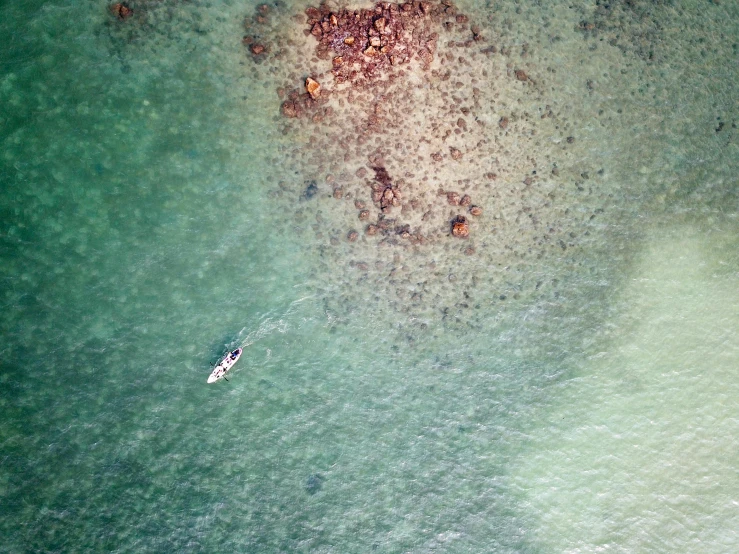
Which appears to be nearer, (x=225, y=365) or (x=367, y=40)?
(x=225, y=365)

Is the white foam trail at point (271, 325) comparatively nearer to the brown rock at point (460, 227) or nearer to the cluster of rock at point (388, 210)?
the cluster of rock at point (388, 210)

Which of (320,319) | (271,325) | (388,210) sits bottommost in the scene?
(320,319)

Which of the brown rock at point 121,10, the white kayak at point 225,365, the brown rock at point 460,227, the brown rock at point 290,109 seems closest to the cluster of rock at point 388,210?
the brown rock at point 460,227

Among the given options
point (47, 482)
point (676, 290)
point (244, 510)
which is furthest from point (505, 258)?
point (47, 482)

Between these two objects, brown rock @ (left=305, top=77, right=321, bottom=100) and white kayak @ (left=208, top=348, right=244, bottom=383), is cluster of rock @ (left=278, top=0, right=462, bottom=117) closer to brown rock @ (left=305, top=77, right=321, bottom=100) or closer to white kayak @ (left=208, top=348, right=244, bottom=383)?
brown rock @ (left=305, top=77, right=321, bottom=100)

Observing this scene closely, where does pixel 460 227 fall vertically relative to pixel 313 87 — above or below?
A: below

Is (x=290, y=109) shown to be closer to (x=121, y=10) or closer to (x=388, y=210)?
(x=388, y=210)

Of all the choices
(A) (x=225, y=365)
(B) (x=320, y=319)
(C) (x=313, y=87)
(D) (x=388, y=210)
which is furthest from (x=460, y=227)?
(A) (x=225, y=365)
